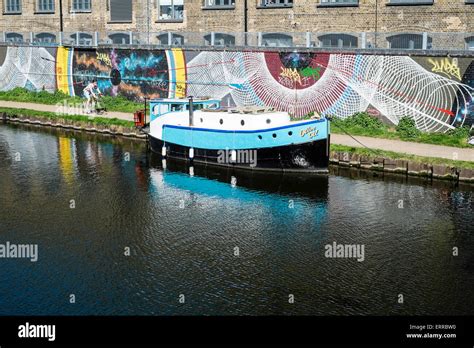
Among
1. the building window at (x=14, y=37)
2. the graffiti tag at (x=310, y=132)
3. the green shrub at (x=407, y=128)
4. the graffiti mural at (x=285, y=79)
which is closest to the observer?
the graffiti tag at (x=310, y=132)

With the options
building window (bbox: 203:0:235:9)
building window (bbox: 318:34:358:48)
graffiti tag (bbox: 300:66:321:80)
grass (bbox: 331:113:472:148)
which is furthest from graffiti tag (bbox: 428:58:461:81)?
building window (bbox: 203:0:235:9)

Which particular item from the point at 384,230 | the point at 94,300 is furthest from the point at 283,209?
the point at 94,300

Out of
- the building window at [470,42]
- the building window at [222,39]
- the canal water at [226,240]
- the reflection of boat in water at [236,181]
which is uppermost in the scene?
the building window at [222,39]

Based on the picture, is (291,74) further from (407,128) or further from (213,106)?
(407,128)

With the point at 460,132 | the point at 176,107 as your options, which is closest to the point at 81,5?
the point at 176,107

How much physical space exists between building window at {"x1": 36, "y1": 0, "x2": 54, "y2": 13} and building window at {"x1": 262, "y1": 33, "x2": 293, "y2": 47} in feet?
76.7

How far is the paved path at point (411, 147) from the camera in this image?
3556cm

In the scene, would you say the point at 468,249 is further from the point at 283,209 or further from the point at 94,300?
the point at 94,300

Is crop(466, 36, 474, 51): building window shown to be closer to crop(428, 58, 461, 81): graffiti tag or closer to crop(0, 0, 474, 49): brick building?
crop(0, 0, 474, 49): brick building

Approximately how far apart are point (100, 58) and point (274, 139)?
2467cm

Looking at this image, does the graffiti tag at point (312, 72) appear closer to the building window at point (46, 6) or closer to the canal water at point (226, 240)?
the canal water at point (226, 240)

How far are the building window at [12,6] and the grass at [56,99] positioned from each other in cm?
909

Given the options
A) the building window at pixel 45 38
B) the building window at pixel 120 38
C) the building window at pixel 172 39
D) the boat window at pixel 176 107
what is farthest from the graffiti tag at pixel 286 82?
the building window at pixel 45 38
